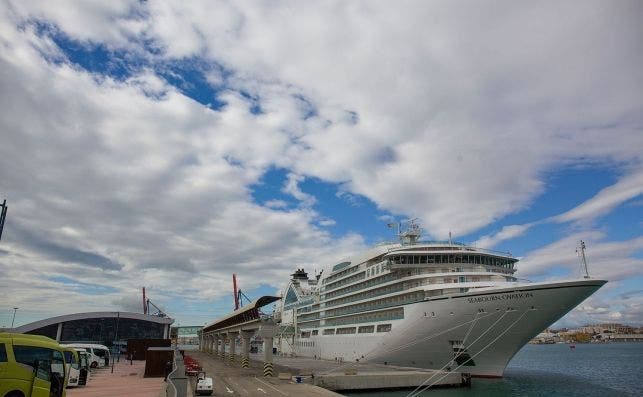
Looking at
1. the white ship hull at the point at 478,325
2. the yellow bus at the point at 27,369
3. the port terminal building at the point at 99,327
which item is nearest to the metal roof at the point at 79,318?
the port terminal building at the point at 99,327

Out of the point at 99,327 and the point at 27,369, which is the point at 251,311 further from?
the point at 99,327

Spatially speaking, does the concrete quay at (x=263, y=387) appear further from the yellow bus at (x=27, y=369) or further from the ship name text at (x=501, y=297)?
the ship name text at (x=501, y=297)

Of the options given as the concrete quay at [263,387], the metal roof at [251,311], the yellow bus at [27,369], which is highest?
the metal roof at [251,311]

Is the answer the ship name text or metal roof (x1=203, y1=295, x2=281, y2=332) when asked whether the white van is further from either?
the ship name text

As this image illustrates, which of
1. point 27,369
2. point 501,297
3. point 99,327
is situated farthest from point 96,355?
point 99,327

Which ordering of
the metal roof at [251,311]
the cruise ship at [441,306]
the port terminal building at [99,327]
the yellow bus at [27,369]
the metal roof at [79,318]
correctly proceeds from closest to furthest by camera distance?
the yellow bus at [27,369], the cruise ship at [441,306], the metal roof at [251,311], the metal roof at [79,318], the port terminal building at [99,327]

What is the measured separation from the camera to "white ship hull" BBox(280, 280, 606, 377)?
33.6 m

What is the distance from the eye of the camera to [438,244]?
149ft

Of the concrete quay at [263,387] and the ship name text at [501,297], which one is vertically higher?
the ship name text at [501,297]

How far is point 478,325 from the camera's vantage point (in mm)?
35750

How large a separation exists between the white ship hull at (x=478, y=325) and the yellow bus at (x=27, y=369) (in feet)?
101

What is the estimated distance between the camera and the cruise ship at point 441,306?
1346 inches

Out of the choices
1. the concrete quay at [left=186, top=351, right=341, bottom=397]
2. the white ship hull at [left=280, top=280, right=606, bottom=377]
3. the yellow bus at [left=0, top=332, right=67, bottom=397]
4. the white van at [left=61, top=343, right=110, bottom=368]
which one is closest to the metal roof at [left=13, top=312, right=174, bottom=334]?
the white van at [left=61, top=343, right=110, bottom=368]

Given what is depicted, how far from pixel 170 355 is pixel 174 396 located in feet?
52.3
